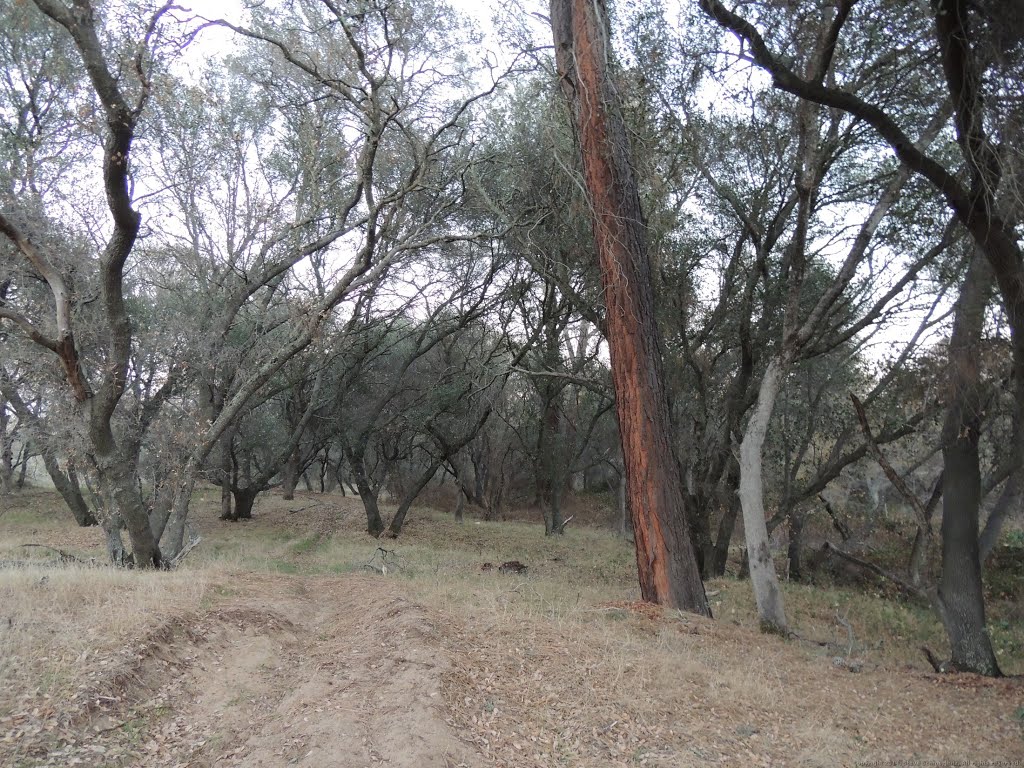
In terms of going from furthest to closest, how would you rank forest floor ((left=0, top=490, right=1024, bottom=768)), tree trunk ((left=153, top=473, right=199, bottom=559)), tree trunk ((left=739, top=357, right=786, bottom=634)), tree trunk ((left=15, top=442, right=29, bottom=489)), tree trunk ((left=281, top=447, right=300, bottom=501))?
tree trunk ((left=281, top=447, right=300, bottom=501)), tree trunk ((left=15, top=442, right=29, bottom=489)), tree trunk ((left=153, top=473, right=199, bottom=559)), tree trunk ((left=739, top=357, right=786, bottom=634)), forest floor ((left=0, top=490, right=1024, bottom=768))

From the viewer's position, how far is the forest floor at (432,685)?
4328 millimetres

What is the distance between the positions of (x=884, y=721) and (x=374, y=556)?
9.13 meters

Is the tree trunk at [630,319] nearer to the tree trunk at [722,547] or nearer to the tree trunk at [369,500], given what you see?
the tree trunk at [722,547]

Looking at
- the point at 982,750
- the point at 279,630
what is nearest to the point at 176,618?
the point at 279,630

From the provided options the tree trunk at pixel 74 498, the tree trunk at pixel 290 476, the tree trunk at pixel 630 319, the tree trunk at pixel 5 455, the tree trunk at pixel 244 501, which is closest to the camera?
the tree trunk at pixel 630 319

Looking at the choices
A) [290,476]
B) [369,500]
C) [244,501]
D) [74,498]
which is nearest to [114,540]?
[369,500]

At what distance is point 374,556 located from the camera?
12773 millimetres

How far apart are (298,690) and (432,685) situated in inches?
41.4

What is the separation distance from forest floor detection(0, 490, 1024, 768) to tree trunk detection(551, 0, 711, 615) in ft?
2.18

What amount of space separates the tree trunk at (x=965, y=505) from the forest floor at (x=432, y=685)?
0.73 meters

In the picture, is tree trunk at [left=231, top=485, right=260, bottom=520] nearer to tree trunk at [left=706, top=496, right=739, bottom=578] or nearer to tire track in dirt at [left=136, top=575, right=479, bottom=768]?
tree trunk at [left=706, top=496, right=739, bottom=578]

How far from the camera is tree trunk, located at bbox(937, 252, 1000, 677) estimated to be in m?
7.75

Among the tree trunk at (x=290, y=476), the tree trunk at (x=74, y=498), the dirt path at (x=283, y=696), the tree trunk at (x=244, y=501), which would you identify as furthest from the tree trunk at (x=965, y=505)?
the tree trunk at (x=290, y=476)

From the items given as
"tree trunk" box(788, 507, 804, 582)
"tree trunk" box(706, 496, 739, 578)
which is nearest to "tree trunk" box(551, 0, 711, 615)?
"tree trunk" box(706, 496, 739, 578)
